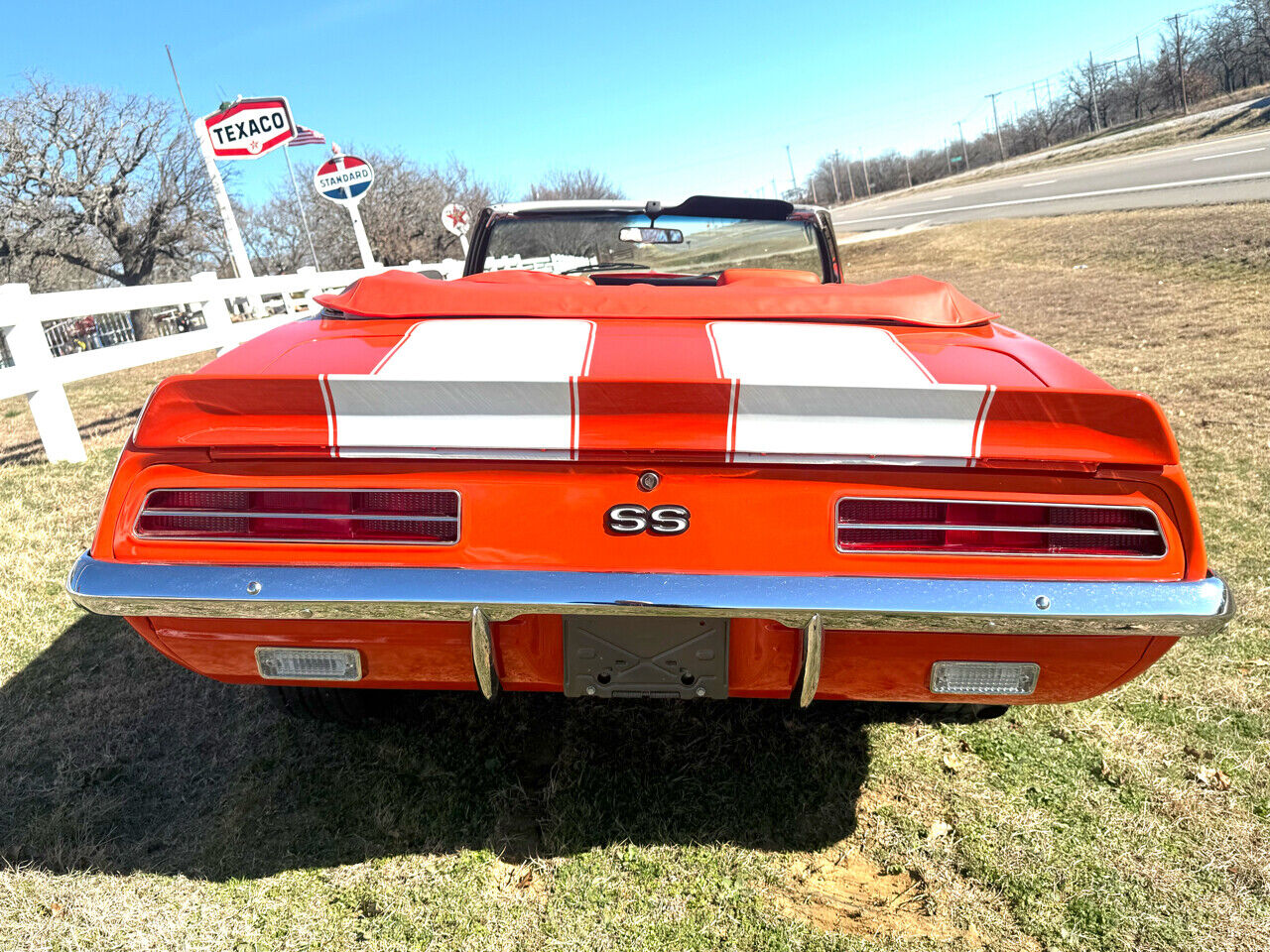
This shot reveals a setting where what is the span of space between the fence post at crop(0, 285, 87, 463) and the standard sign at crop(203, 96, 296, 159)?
16.1 feet

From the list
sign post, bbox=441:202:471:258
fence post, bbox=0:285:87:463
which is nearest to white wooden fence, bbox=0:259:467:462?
fence post, bbox=0:285:87:463

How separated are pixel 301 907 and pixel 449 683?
598mm

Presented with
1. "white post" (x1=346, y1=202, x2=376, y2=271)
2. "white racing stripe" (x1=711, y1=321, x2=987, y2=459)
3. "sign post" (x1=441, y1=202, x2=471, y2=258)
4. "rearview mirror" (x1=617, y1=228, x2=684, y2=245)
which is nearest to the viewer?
"white racing stripe" (x1=711, y1=321, x2=987, y2=459)

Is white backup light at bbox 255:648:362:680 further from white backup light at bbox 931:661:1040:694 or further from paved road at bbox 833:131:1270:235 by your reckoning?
paved road at bbox 833:131:1270:235

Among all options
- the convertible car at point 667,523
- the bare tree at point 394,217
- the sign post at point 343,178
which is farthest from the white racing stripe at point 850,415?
the bare tree at point 394,217

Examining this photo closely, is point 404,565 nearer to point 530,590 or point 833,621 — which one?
point 530,590

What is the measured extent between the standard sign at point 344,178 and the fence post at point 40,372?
5.93 meters

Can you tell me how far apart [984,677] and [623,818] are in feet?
3.14

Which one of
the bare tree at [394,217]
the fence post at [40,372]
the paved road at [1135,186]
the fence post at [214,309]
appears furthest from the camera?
the bare tree at [394,217]

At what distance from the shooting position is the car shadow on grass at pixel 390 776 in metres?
2.03

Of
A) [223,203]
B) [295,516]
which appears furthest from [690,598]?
[223,203]

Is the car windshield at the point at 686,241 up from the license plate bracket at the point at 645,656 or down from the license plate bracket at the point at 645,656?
up

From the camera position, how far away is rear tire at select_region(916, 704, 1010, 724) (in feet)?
7.89

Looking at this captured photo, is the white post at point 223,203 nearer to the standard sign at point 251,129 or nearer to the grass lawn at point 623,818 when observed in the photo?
the standard sign at point 251,129
